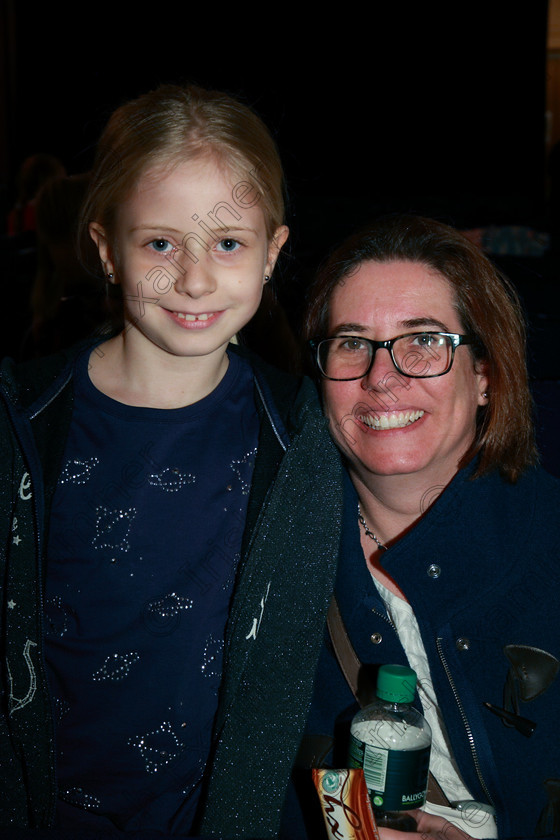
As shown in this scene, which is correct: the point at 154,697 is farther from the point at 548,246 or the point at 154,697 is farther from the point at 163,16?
the point at 163,16

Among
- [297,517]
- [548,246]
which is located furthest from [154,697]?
[548,246]

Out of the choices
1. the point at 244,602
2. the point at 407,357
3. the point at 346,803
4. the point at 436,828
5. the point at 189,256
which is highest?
the point at 189,256

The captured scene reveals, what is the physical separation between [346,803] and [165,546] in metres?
0.49

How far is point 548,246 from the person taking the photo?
15.6 ft

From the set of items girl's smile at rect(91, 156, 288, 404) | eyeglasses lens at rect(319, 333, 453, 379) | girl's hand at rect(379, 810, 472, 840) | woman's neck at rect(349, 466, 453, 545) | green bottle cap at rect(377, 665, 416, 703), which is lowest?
girl's hand at rect(379, 810, 472, 840)

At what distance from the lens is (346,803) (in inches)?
47.4

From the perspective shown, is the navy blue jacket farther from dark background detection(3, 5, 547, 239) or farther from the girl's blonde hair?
dark background detection(3, 5, 547, 239)

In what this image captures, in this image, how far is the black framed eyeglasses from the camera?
5.20ft

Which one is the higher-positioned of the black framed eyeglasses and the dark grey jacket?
the black framed eyeglasses

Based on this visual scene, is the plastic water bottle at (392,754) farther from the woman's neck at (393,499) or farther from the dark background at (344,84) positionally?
the dark background at (344,84)

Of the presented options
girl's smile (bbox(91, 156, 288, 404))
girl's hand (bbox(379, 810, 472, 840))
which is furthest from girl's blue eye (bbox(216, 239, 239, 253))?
girl's hand (bbox(379, 810, 472, 840))

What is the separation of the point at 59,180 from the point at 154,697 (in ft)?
5.88

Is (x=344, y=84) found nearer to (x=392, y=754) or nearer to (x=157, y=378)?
(x=157, y=378)

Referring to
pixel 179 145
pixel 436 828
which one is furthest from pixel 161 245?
pixel 436 828
